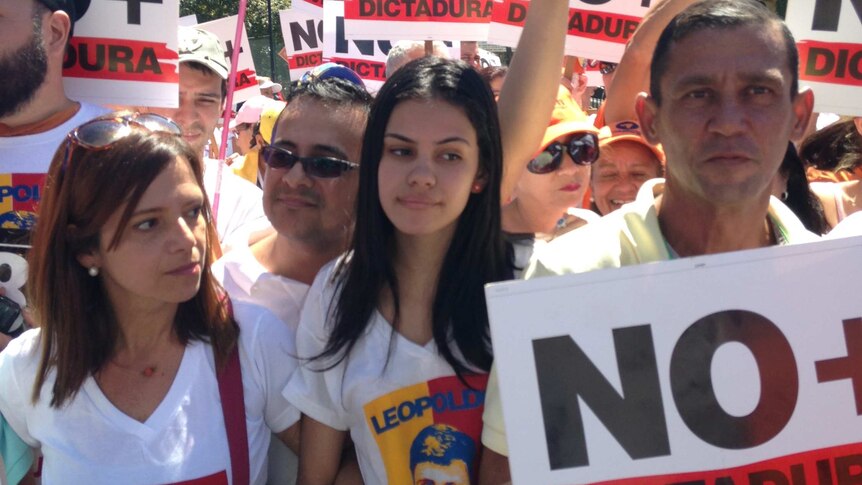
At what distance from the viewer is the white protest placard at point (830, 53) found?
2844mm

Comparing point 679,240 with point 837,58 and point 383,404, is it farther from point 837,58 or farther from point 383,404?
point 837,58

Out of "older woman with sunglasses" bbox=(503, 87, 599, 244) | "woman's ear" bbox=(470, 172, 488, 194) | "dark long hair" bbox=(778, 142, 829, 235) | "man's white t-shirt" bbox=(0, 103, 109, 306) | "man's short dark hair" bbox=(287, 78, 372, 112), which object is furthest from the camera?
"dark long hair" bbox=(778, 142, 829, 235)

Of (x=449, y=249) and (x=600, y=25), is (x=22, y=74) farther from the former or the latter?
(x=600, y=25)

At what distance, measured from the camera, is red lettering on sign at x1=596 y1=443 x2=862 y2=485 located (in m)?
1.72

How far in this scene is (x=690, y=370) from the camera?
1.75 m

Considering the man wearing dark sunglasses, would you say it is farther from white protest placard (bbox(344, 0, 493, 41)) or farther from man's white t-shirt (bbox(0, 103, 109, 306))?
white protest placard (bbox(344, 0, 493, 41))

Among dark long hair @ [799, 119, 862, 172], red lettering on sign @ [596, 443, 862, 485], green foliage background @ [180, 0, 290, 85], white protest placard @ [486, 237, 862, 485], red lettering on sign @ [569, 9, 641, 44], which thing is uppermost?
green foliage background @ [180, 0, 290, 85]

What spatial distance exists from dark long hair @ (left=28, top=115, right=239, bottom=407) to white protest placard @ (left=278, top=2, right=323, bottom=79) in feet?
25.0

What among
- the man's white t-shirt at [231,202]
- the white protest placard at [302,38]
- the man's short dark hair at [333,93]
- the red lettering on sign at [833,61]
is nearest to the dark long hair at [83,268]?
the man's short dark hair at [333,93]

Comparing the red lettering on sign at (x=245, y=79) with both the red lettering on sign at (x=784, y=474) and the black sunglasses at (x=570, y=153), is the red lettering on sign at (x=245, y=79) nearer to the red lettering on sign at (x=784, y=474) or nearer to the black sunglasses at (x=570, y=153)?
the black sunglasses at (x=570, y=153)

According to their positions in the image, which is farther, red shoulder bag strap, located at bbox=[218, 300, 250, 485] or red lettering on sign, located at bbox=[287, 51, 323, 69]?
red lettering on sign, located at bbox=[287, 51, 323, 69]

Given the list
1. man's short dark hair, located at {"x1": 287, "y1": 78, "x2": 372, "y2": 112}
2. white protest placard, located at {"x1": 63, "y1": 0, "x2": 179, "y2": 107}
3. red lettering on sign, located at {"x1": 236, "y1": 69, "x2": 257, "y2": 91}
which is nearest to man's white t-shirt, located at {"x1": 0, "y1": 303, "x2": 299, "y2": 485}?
man's short dark hair, located at {"x1": 287, "y1": 78, "x2": 372, "y2": 112}

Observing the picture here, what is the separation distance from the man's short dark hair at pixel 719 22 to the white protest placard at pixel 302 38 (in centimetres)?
794

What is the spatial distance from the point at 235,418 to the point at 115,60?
1760mm
